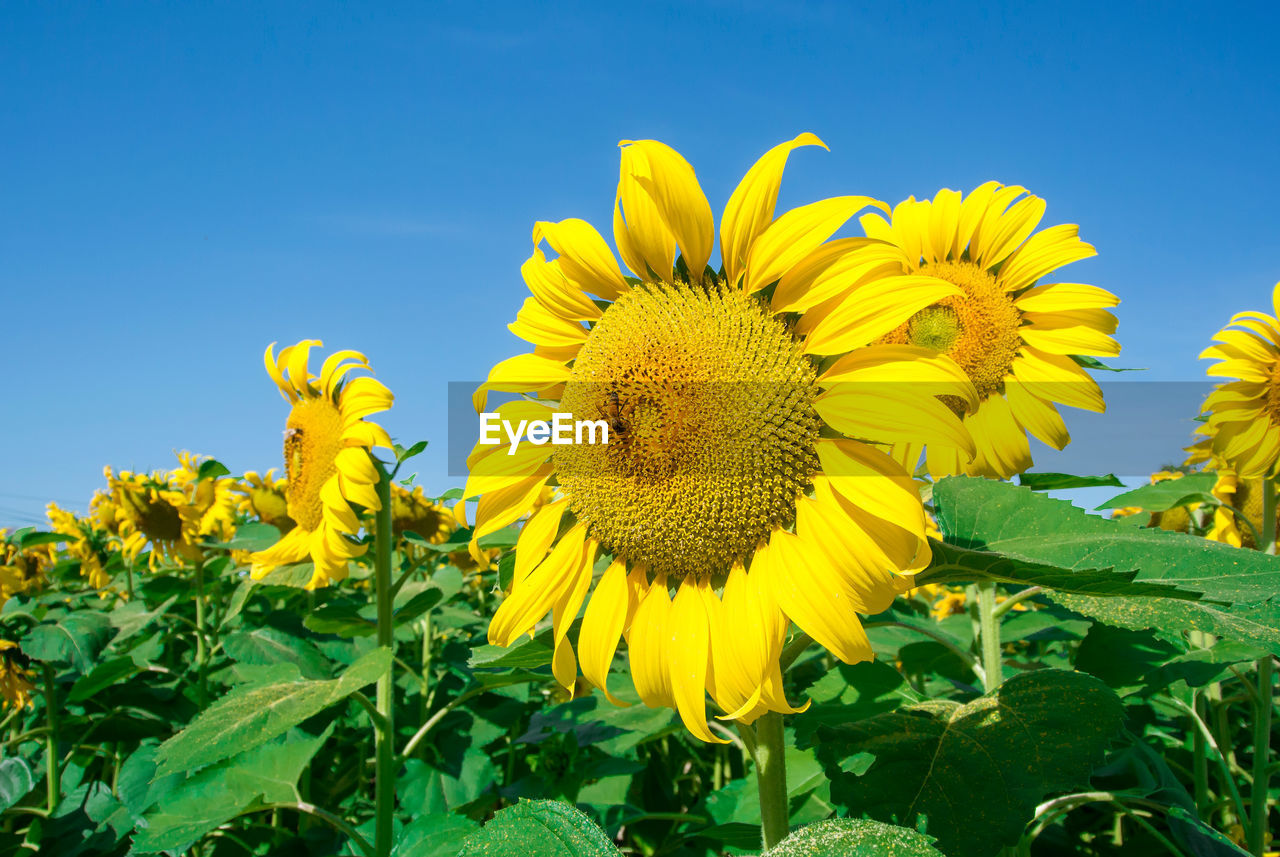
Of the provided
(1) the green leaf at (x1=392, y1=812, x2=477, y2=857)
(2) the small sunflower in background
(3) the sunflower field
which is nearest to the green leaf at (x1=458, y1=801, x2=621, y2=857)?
(3) the sunflower field

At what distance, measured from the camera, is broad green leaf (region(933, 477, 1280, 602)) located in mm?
1108

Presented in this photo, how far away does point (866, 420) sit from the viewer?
126 centimetres

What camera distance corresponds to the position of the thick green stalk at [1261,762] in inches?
97.0

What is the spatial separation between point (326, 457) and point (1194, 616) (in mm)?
2505

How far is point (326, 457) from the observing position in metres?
2.90

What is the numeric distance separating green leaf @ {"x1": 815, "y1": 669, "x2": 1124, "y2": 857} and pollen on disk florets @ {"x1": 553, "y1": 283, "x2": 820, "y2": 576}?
0.40 m

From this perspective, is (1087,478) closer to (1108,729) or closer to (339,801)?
(1108,729)

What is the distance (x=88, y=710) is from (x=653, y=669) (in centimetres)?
468

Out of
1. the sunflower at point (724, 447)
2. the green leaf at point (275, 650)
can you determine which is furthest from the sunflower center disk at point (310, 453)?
the sunflower at point (724, 447)

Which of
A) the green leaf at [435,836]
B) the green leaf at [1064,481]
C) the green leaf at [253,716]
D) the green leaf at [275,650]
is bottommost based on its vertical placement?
the green leaf at [435,836]

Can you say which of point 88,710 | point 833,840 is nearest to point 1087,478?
point 833,840

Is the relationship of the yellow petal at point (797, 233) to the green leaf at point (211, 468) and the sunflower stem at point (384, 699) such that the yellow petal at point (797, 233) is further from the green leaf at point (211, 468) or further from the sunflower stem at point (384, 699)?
the green leaf at point (211, 468)

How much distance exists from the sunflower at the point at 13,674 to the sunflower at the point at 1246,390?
18.1 ft

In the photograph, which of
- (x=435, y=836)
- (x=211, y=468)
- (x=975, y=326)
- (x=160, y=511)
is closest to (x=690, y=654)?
(x=435, y=836)
